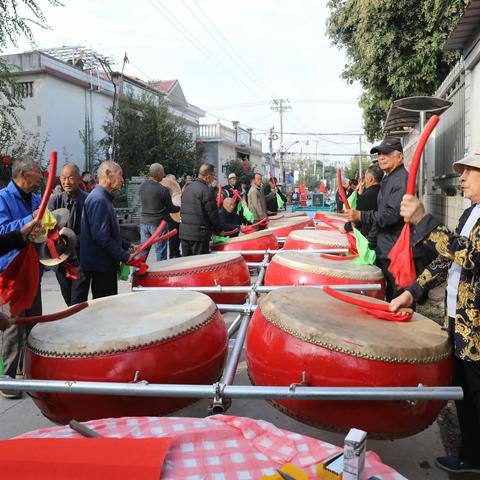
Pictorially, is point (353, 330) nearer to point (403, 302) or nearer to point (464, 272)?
point (403, 302)

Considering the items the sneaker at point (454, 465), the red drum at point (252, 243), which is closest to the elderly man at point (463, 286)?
the sneaker at point (454, 465)

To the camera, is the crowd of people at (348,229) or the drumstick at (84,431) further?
the crowd of people at (348,229)

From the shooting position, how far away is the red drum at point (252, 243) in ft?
15.1

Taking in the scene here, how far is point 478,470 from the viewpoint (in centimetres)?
203

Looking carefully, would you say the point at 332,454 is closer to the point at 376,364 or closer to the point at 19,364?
the point at 376,364

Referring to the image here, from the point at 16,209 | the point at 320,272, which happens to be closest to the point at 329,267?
the point at 320,272

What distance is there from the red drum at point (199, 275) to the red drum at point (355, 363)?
123 centimetres

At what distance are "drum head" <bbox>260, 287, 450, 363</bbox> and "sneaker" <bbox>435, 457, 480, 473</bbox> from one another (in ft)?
2.01

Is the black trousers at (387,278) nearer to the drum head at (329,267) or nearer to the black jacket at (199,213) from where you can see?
the drum head at (329,267)

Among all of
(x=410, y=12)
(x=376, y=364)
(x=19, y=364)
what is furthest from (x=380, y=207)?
(x=410, y=12)

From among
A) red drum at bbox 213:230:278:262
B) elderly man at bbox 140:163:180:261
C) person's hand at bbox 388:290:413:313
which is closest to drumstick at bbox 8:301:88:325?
person's hand at bbox 388:290:413:313

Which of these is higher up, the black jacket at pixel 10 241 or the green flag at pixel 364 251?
the black jacket at pixel 10 241

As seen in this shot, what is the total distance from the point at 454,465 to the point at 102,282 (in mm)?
2275

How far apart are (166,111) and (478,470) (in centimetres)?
1488
